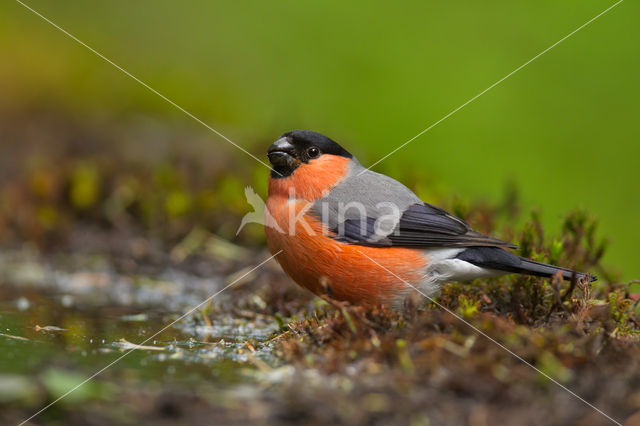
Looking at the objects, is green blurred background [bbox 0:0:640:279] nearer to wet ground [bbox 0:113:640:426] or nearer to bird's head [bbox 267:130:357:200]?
wet ground [bbox 0:113:640:426]

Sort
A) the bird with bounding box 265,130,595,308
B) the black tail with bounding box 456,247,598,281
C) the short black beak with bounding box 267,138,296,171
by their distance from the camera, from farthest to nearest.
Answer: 1. the short black beak with bounding box 267,138,296,171
2. the bird with bounding box 265,130,595,308
3. the black tail with bounding box 456,247,598,281

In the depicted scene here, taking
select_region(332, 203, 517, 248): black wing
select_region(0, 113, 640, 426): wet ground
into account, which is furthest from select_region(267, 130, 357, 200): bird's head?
select_region(0, 113, 640, 426): wet ground

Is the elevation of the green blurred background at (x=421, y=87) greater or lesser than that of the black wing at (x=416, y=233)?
greater

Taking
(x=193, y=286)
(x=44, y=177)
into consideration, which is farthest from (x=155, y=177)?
(x=193, y=286)

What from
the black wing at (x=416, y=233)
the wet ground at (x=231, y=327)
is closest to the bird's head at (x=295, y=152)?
the black wing at (x=416, y=233)

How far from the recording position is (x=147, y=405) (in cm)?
259

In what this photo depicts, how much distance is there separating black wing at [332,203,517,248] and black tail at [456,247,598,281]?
7 cm

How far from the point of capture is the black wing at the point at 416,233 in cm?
432

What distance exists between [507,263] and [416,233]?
573 mm

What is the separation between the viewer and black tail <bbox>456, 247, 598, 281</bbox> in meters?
4.03

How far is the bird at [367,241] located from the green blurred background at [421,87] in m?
2.04

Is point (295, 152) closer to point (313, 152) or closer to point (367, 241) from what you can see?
point (313, 152)

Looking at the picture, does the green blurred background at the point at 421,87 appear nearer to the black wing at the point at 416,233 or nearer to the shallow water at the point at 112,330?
the black wing at the point at 416,233

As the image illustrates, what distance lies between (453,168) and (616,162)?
80.0 inches
